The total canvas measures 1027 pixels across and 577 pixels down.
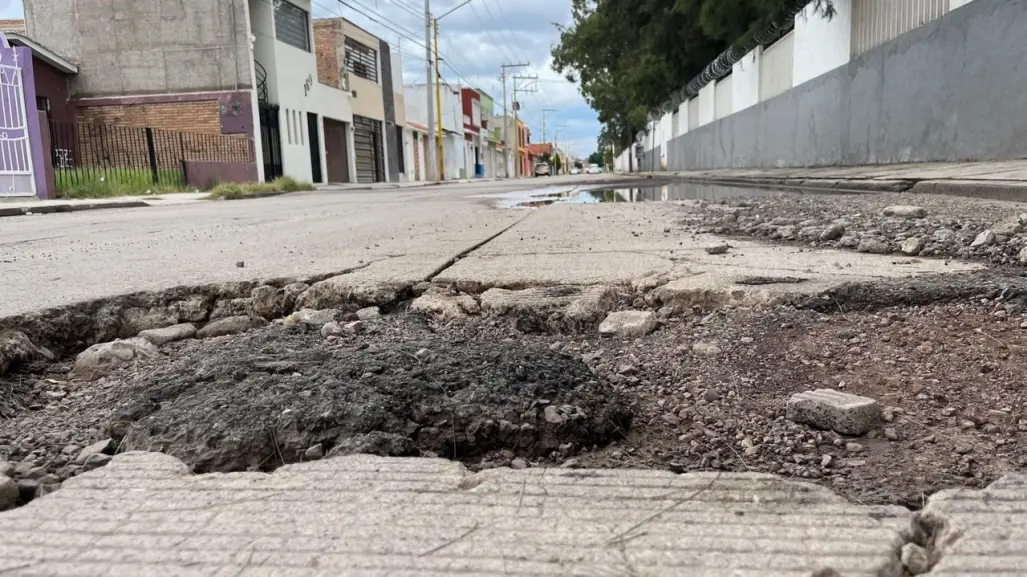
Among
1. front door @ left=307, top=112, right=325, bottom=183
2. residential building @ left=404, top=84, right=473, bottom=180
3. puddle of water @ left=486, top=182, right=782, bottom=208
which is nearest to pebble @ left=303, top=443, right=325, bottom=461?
puddle of water @ left=486, top=182, right=782, bottom=208

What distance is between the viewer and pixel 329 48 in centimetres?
2664

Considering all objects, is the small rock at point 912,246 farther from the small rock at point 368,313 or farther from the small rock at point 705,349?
the small rock at point 368,313

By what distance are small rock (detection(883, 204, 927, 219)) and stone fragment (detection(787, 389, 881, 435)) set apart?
9.91ft

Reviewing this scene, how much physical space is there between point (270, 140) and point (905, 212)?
20.0 metres

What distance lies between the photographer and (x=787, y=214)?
486cm

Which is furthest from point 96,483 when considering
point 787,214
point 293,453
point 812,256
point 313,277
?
point 787,214

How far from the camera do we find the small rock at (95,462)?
1.35m

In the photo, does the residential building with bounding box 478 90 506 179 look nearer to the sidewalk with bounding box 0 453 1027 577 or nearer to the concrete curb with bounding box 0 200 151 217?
the concrete curb with bounding box 0 200 151 217

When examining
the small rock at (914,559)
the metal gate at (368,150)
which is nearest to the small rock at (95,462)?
the small rock at (914,559)

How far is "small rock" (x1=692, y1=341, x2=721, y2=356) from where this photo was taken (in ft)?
6.13

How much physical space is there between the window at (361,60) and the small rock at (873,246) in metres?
26.7

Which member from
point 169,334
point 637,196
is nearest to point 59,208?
point 637,196

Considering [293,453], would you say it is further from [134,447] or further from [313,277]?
[313,277]

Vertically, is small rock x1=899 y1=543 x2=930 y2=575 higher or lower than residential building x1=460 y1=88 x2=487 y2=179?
lower
